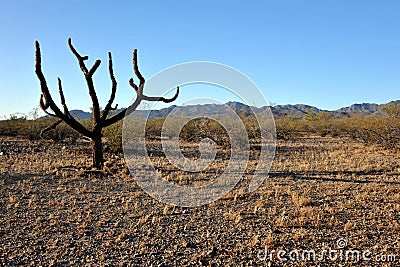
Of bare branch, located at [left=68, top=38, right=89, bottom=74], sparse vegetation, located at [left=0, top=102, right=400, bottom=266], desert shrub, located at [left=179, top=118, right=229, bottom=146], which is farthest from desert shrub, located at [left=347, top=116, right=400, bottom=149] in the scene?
bare branch, located at [left=68, top=38, right=89, bottom=74]

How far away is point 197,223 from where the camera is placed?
567 cm

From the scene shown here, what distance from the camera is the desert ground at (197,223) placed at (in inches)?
172

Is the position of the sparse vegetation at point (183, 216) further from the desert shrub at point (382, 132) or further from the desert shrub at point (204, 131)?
the desert shrub at point (204, 131)

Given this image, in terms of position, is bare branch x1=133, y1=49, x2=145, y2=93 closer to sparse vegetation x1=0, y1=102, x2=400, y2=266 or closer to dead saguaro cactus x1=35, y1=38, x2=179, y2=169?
dead saguaro cactus x1=35, y1=38, x2=179, y2=169

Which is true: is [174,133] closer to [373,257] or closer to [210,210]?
[210,210]

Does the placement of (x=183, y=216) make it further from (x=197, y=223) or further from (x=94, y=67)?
(x=94, y=67)

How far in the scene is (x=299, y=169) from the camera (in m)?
10.9

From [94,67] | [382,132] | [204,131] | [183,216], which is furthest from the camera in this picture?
[204,131]

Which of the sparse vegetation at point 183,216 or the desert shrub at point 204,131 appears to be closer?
the sparse vegetation at point 183,216

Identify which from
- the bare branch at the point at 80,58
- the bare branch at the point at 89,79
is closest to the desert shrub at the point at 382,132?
the bare branch at the point at 89,79

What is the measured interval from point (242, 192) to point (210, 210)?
5.15 ft

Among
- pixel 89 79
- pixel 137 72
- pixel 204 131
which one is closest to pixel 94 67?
pixel 89 79

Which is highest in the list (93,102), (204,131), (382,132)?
(93,102)

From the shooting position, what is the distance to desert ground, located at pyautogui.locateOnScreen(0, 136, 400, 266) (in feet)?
14.3
